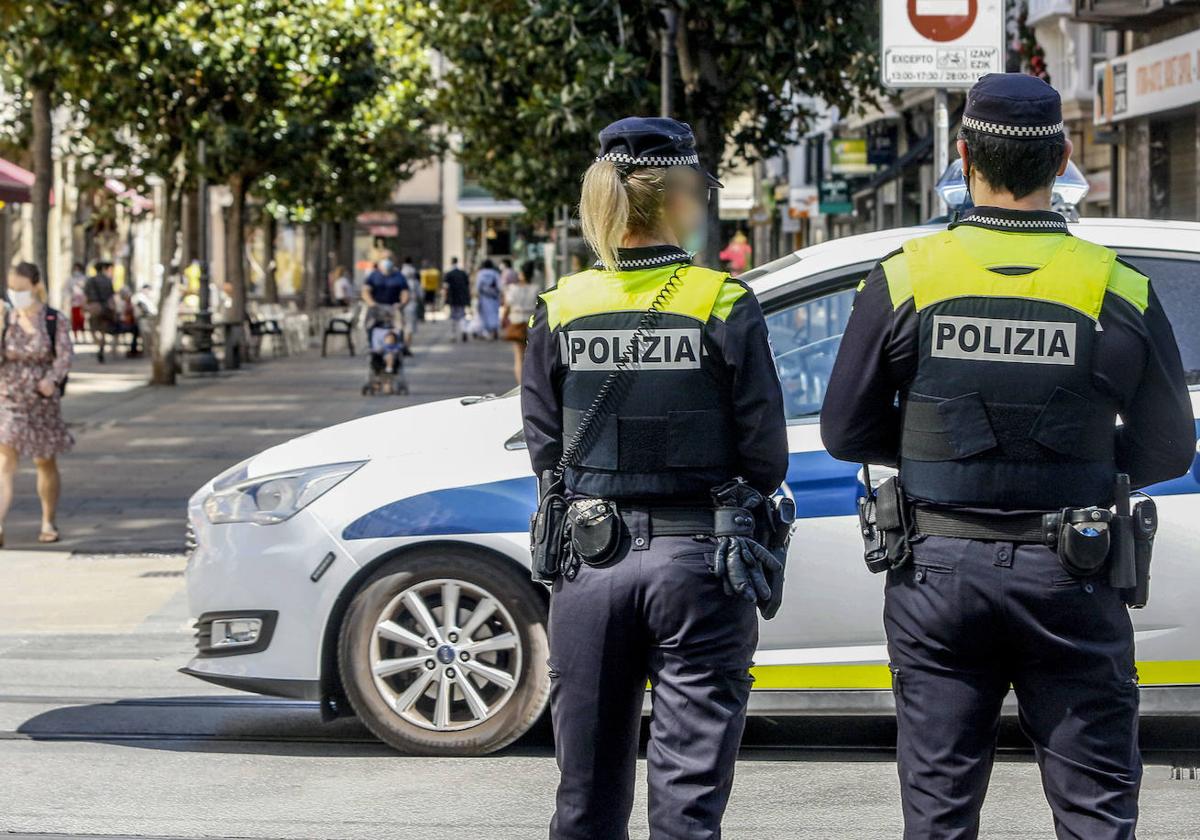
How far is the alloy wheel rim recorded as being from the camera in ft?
21.4

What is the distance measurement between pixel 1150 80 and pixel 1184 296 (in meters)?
17.8

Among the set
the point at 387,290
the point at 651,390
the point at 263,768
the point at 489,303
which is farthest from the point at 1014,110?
the point at 489,303

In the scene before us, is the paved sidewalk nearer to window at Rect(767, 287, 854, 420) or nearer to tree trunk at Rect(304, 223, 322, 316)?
window at Rect(767, 287, 854, 420)

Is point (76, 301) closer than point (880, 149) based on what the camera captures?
No

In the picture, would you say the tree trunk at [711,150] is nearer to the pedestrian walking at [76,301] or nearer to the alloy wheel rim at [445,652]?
the alloy wheel rim at [445,652]

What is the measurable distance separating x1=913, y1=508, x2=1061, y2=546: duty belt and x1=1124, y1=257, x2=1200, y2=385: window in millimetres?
2670

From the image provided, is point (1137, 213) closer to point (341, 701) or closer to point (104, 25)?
point (104, 25)

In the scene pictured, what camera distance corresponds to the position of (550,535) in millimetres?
4184

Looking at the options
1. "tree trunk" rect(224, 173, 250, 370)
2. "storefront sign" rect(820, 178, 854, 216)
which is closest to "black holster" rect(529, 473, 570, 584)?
"tree trunk" rect(224, 173, 250, 370)

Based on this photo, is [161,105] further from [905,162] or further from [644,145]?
[644,145]

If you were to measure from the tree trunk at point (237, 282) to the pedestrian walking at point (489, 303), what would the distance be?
401 inches

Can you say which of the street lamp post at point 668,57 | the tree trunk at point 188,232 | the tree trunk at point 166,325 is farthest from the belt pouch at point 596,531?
the tree trunk at point 188,232

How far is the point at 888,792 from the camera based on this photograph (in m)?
6.23

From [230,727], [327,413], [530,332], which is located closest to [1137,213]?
[327,413]
